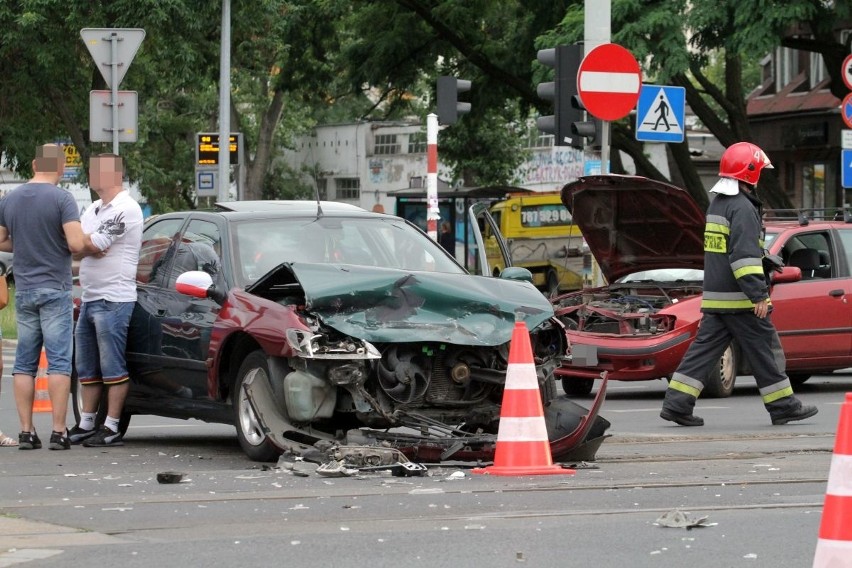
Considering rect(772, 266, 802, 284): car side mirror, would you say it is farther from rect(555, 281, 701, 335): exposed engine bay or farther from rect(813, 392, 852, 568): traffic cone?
rect(813, 392, 852, 568): traffic cone

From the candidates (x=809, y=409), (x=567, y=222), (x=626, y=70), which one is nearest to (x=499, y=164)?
(x=567, y=222)

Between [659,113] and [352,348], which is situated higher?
[659,113]

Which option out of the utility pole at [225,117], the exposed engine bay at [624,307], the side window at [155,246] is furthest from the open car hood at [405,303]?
the utility pole at [225,117]

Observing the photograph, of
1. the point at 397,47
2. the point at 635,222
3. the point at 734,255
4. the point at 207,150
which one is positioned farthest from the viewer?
the point at 397,47

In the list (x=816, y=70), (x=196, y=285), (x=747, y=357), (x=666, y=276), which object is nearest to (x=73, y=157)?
(x=816, y=70)

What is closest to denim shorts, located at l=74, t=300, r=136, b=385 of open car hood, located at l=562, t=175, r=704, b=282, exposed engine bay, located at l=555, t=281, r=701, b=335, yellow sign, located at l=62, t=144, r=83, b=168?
open car hood, located at l=562, t=175, r=704, b=282

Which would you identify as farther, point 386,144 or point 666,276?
point 386,144

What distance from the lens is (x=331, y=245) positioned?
10023 mm

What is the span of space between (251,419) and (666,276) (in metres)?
6.96

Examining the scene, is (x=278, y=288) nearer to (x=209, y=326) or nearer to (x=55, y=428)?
(x=209, y=326)

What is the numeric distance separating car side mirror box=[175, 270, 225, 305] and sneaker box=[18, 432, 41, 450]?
1.49 metres

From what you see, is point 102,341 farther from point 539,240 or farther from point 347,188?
point 347,188

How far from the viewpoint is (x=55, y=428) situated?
33.7 ft

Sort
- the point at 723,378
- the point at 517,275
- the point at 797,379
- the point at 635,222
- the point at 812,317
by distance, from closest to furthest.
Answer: the point at 517,275, the point at 635,222, the point at 723,378, the point at 812,317, the point at 797,379
